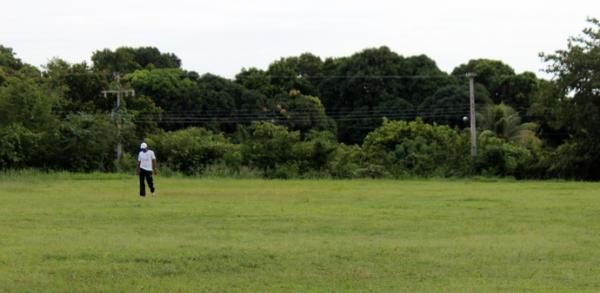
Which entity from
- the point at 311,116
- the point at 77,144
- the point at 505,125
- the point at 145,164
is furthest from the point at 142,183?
the point at 311,116

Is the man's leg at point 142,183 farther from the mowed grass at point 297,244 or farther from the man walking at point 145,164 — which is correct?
the mowed grass at point 297,244

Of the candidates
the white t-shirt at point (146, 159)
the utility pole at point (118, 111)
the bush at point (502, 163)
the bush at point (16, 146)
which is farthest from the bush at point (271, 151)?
the white t-shirt at point (146, 159)

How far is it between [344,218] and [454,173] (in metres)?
22.8

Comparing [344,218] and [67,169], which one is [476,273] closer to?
[344,218]

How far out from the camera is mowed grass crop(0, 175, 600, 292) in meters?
9.09

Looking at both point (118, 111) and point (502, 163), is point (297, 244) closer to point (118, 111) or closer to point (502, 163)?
point (502, 163)

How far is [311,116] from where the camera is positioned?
7494cm

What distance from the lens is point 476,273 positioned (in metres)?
9.66

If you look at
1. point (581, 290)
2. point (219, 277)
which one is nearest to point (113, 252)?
point (219, 277)

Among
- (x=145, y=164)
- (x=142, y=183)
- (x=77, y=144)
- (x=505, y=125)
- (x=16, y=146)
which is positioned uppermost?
(x=505, y=125)

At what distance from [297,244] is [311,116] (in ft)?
206

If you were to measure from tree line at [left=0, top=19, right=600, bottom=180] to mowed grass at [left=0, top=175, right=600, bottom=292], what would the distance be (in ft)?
50.3

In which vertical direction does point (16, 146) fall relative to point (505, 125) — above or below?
below

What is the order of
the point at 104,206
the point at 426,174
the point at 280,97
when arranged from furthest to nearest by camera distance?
the point at 280,97
the point at 426,174
the point at 104,206
